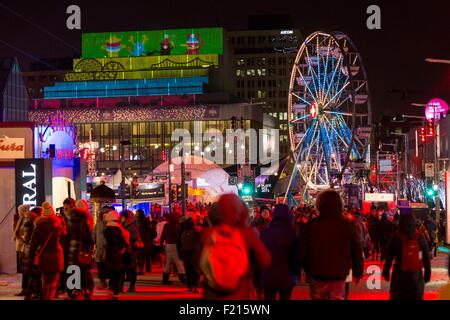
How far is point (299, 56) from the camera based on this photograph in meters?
53.6

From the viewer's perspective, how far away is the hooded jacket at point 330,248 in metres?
9.55

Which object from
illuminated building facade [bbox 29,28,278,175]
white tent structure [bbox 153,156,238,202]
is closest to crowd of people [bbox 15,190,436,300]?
white tent structure [bbox 153,156,238,202]

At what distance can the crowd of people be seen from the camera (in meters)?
7.43

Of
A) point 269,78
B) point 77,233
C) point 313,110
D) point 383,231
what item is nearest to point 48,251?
point 77,233

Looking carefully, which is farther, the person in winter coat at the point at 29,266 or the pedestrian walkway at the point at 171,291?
the pedestrian walkway at the point at 171,291

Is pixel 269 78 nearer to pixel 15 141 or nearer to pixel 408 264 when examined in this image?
pixel 15 141

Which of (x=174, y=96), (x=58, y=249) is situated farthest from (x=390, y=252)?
(x=174, y=96)

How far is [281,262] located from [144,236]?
1364 cm

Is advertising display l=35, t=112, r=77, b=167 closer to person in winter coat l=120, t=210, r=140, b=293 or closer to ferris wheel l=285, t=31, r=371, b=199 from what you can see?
person in winter coat l=120, t=210, r=140, b=293

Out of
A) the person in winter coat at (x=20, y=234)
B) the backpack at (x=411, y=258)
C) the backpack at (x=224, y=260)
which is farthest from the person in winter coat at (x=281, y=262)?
the person in winter coat at (x=20, y=234)

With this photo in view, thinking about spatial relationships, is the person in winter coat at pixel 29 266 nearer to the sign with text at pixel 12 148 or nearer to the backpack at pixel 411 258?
the sign with text at pixel 12 148

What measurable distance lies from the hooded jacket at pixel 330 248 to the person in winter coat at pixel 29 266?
7218 mm

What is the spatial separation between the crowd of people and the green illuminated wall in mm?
119084

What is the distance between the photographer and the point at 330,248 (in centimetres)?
958
